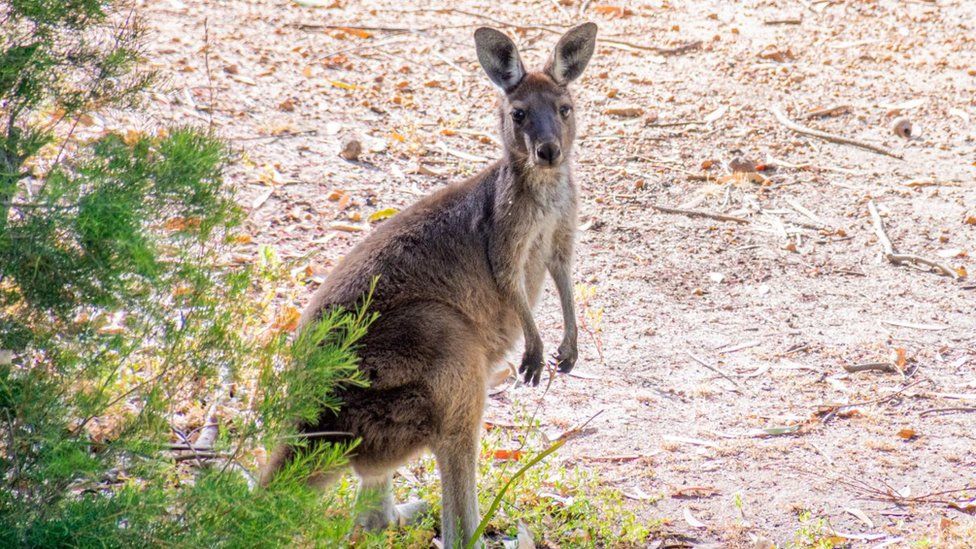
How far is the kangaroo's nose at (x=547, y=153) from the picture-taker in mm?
3996

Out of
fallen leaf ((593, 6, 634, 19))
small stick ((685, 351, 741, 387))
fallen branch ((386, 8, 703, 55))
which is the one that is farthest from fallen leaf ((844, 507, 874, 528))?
fallen leaf ((593, 6, 634, 19))

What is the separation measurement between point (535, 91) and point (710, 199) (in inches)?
113

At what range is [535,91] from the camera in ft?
13.9

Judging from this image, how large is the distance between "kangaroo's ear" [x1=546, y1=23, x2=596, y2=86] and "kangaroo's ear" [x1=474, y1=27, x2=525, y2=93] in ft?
0.43

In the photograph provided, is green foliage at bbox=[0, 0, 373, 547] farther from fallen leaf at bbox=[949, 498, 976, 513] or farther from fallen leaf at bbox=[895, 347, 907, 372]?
fallen leaf at bbox=[895, 347, 907, 372]

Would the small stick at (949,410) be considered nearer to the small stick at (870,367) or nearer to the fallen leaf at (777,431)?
the small stick at (870,367)

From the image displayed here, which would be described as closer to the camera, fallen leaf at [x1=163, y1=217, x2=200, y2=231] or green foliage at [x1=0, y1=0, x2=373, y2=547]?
green foliage at [x1=0, y1=0, x2=373, y2=547]

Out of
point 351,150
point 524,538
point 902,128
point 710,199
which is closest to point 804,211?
point 710,199

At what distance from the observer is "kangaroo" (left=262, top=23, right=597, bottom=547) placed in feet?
11.3

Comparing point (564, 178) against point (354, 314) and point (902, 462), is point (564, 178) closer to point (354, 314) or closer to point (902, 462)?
point (354, 314)

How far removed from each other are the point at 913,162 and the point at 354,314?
493 cm

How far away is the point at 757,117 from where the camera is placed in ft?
25.4

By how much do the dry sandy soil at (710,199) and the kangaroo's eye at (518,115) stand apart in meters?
1.12

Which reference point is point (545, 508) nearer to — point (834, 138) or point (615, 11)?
point (834, 138)
